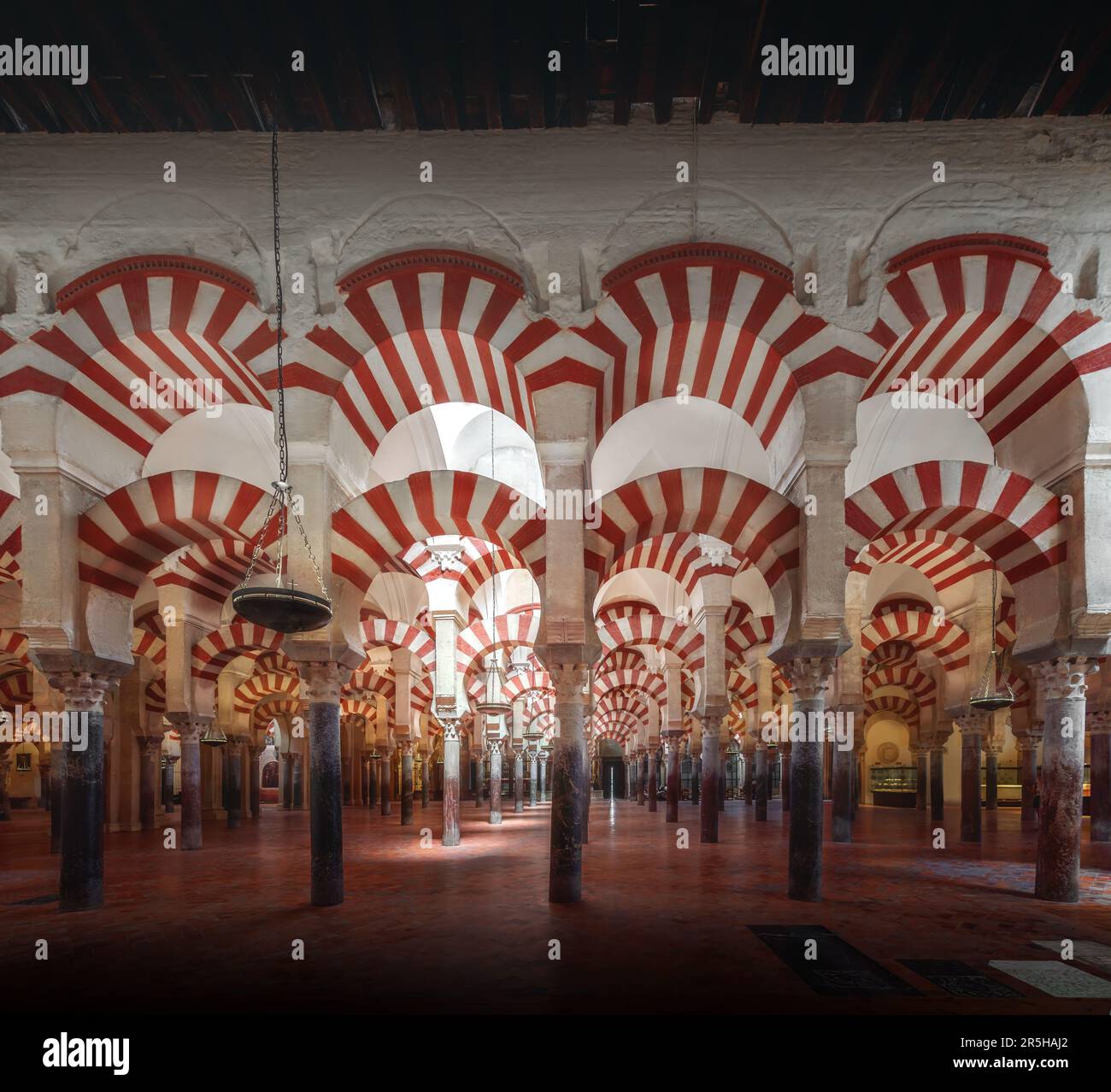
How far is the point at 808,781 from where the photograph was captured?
21.2 ft

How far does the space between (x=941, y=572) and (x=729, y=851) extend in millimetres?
4621

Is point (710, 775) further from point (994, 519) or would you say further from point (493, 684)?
point (994, 519)

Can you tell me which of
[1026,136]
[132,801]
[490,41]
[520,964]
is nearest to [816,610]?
[520,964]

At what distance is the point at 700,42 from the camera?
5664mm

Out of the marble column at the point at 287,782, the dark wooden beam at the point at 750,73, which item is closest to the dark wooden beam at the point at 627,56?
the dark wooden beam at the point at 750,73

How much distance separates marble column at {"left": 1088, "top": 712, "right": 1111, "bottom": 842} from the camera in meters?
11.6

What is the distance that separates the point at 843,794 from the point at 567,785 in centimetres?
643

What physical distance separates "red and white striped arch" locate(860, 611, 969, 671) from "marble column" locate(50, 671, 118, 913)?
8548 mm

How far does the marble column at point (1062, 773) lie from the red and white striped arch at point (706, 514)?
2.09m

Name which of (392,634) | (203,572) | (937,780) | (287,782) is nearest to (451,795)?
(392,634)

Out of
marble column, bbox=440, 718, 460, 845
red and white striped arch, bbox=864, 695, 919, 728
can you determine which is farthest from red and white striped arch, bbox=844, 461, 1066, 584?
red and white striped arch, bbox=864, 695, 919, 728

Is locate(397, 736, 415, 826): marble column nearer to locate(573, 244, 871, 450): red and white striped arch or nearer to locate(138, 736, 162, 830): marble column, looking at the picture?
locate(138, 736, 162, 830): marble column

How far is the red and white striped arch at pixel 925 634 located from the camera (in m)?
11.6

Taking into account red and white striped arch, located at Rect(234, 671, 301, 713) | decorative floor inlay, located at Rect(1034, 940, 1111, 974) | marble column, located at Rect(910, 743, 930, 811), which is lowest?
marble column, located at Rect(910, 743, 930, 811)
